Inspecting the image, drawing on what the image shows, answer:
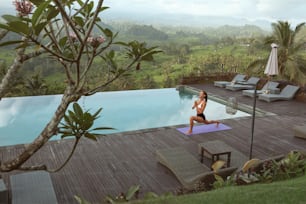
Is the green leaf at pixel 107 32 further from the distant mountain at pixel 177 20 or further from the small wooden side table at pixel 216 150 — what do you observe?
the distant mountain at pixel 177 20

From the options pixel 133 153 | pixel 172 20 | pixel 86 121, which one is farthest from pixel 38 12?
pixel 172 20

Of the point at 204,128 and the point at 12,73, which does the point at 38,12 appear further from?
the point at 204,128

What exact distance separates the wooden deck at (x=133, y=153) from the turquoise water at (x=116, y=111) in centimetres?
177

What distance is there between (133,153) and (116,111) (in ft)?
15.9

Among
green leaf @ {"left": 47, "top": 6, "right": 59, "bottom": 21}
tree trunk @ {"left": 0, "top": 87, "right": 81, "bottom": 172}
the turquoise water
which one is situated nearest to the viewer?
green leaf @ {"left": 47, "top": 6, "right": 59, "bottom": 21}

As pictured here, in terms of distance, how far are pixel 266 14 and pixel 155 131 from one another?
7073 cm

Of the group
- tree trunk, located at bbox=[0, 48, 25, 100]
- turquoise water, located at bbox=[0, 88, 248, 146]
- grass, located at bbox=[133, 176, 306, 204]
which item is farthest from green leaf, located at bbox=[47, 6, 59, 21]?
turquoise water, located at bbox=[0, 88, 248, 146]

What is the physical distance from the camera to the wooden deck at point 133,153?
186 inches

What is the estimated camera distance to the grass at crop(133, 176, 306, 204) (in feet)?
12.1

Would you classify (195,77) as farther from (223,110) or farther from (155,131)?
(155,131)

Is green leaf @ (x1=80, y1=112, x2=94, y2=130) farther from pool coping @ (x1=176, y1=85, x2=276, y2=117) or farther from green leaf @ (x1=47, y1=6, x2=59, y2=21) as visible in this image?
pool coping @ (x1=176, y1=85, x2=276, y2=117)

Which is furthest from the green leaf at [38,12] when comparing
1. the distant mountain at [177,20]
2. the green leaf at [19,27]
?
the distant mountain at [177,20]

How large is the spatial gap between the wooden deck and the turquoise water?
5.82 ft

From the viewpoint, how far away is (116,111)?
10.8 metres
